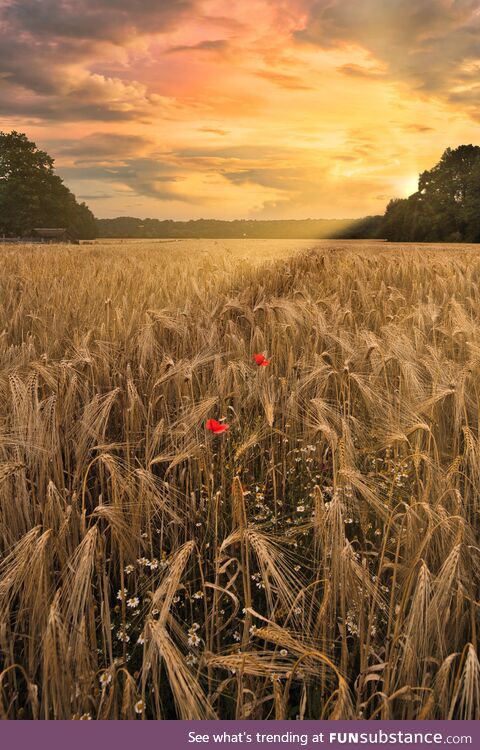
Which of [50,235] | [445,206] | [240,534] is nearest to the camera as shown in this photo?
[240,534]

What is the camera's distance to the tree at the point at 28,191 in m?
56.8

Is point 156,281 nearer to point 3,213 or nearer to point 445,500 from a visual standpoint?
point 445,500

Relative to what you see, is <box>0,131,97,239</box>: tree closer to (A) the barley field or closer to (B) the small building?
(B) the small building

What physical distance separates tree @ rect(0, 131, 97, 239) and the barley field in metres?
59.2

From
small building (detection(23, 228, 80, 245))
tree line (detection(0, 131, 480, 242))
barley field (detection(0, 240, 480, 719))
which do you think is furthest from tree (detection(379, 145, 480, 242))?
barley field (detection(0, 240, 480, 719))

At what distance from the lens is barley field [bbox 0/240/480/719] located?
3.92 ft

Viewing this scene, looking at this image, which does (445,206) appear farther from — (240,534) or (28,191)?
(240,534)

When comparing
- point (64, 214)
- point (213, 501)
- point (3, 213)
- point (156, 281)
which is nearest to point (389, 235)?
point (64, 214)

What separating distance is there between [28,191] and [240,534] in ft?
208

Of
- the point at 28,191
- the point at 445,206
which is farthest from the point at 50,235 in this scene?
the point at 445,206

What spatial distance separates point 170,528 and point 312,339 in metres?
2.02

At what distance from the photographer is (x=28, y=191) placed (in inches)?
2274

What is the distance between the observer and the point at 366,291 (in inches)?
213

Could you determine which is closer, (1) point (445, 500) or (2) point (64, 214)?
(1) point (445, 500)
